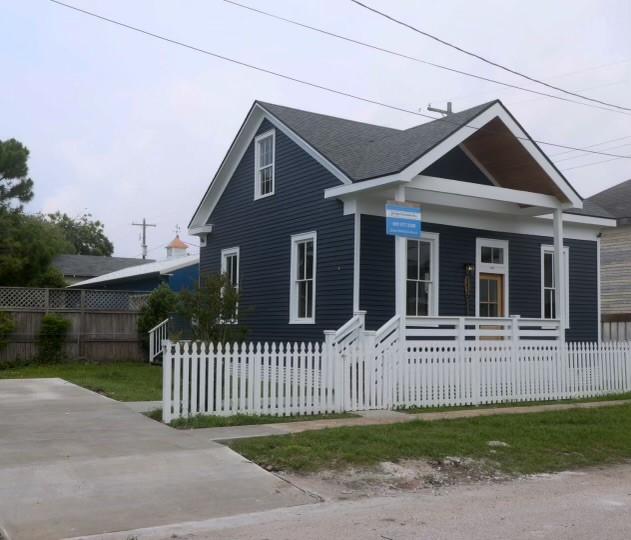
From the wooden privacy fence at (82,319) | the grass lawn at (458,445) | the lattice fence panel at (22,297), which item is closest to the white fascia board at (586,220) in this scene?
the grass lawn at (458,445)

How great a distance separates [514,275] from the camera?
60.2 ft

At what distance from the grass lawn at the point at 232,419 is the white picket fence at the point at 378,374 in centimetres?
13

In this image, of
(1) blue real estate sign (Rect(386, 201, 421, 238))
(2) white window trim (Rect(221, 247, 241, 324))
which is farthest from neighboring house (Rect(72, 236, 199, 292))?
(1) blue real estate sign (Rect(386, 201, 421, 238))

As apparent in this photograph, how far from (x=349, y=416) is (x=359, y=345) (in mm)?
1304

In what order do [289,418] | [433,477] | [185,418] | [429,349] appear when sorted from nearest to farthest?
[433,477] < [185,418] < [289,418] < [429,349]

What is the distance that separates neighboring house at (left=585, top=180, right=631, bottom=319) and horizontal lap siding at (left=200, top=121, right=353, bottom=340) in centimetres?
1230

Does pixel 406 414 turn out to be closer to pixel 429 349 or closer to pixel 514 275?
pixel 429 349

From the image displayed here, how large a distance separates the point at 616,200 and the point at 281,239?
15441 mm

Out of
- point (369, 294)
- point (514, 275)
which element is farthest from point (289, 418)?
point (514, 275)

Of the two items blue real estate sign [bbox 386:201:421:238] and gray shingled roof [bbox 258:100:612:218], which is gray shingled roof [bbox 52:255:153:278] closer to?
gray shingled roof [bbox 258:100:612:218]

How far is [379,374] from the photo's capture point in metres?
13.1

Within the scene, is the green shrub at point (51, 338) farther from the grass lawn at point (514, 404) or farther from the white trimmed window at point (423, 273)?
the grass lawn at point (514, 404)

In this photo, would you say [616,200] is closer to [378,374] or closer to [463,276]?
[463,276]

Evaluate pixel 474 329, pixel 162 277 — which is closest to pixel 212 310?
pixel 474 329
